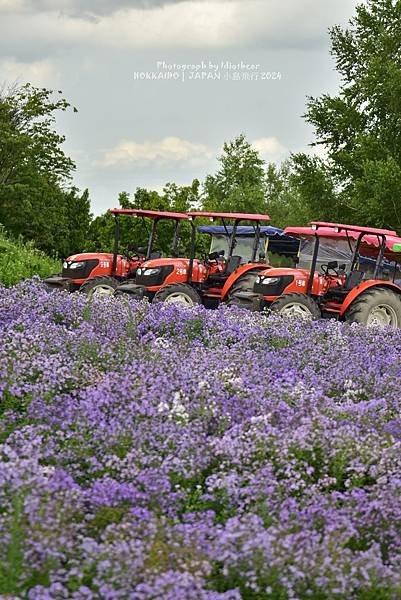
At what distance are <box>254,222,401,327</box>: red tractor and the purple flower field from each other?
573 centimetres

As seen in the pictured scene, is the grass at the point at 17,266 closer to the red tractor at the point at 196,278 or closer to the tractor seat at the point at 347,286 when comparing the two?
the red tractor at the point at 196,278

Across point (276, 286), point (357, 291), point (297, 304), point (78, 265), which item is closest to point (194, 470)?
point (297, 304)

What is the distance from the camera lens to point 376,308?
46.6 ft

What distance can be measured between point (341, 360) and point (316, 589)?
4.02m

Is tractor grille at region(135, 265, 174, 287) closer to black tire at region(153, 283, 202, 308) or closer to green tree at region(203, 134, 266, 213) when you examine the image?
black tire at region(153, 283, 202, 308)

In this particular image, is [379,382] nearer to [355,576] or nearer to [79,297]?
[355,576]

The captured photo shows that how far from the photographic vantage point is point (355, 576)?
382 cm

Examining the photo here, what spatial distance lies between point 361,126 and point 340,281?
21.2 meters

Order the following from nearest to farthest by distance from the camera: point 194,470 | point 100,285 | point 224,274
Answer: point 194,470 → point 100,285 → point 224,274

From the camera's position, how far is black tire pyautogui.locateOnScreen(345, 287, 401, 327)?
45.2 ft

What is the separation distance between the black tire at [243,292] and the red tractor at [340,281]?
13 cm

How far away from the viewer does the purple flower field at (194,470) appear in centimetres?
378

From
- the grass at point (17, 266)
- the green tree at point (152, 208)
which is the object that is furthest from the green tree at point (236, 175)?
the grass at point (17, 266)

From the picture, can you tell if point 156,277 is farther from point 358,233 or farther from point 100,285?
point 358,233
